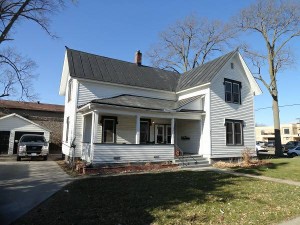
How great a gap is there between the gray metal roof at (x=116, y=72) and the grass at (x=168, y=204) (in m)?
9.63

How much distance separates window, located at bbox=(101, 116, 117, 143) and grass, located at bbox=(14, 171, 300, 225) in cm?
708

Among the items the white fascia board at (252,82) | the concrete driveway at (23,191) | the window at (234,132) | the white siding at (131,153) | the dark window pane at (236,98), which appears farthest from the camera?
the white fascia board at (252,82)

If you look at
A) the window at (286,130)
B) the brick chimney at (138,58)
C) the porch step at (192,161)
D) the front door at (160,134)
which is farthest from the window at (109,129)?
the window at (286,130)

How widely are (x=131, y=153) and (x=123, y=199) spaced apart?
738cm

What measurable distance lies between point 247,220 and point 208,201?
1621 mm

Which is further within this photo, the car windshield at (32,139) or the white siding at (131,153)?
the car windshield at (32,139)

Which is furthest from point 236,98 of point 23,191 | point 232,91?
point 23,191

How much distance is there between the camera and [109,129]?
17391 mm

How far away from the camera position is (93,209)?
6531 mm

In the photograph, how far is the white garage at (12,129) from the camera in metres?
24.0

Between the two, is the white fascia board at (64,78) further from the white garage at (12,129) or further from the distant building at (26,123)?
the white garage at (12,129)

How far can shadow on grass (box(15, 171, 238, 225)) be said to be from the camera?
19.4ft

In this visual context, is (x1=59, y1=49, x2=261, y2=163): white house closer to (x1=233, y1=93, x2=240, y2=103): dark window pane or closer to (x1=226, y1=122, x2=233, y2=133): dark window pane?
(x1=233, y1=93, x2=240, y2=103): dark window pane

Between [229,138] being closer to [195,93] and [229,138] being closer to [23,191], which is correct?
[195,93]
